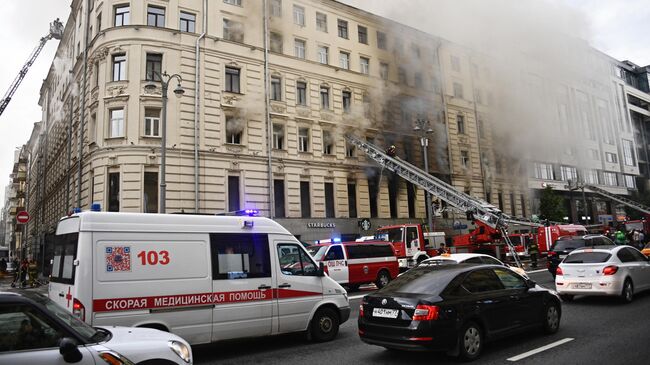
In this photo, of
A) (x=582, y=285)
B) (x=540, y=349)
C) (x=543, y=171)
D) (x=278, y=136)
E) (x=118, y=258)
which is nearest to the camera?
(x=118, y=258)

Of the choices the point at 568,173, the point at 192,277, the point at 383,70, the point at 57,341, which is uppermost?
the point at 383,70

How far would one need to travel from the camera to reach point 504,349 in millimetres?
6555

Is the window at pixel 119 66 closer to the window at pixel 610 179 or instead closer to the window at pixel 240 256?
the window at pixel 240 256

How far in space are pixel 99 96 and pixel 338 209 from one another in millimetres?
14510

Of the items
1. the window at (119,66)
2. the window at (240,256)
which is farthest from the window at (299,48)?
the window at (240,256)

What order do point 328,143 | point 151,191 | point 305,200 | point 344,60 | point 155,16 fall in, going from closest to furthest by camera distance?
point 151,191
point 155,16
point 305,200
point 328,143
point 344,60

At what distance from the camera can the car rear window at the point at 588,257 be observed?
1050 cm

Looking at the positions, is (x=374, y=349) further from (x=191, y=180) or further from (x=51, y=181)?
(x=51, y=181)

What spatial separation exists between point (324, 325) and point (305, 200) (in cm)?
1896

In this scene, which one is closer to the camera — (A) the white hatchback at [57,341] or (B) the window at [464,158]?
(A) the white hatchback at [57,341]

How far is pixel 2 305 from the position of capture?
3590 millimetres

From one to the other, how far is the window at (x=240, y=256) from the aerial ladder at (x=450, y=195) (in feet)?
50.4

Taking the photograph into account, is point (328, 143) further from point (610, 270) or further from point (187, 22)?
point (610, 270)

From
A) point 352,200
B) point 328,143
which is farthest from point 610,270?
point 328,143
